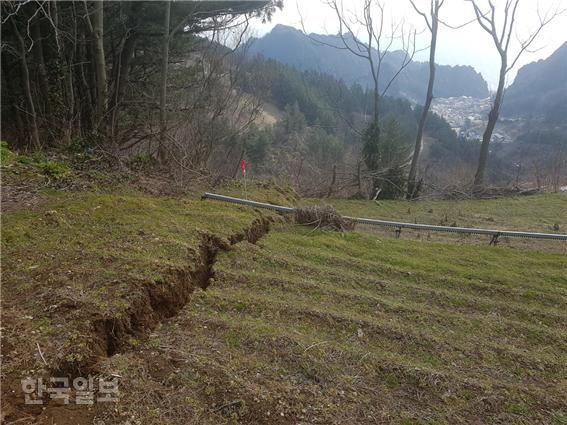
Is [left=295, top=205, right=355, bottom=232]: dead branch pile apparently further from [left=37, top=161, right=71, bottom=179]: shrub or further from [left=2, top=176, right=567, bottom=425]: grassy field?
[left=37, top=161, right=71, bottom=179]: shrub

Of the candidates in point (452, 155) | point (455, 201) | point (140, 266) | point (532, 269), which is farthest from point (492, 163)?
point (140, 266)

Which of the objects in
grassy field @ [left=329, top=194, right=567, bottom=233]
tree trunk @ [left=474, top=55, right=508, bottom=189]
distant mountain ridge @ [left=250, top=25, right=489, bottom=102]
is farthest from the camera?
distant mountain ridge @ [left=250, top=25, right=489, bottom=102]

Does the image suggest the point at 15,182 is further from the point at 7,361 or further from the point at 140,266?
the point at 7,361

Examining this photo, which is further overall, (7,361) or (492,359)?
(492,359)

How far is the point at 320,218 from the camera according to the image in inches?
205

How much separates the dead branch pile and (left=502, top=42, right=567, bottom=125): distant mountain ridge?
262 ft

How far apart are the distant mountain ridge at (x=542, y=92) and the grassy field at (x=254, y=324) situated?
81021mm

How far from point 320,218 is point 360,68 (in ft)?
277

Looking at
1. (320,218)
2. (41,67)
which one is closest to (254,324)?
(320,218)

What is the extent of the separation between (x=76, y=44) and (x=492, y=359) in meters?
8.11

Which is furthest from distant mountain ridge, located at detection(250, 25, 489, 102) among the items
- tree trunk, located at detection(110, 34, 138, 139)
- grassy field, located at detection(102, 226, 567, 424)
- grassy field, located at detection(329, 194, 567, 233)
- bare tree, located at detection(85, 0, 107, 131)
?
grassy field, located at detection(102, 226, 567, 424)

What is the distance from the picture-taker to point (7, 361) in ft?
6.37

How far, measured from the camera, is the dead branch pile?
17.1 feet

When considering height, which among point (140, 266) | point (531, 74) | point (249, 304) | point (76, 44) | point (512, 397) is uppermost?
point (531, 74)
